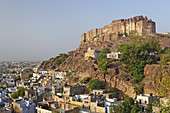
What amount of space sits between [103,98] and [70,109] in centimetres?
470

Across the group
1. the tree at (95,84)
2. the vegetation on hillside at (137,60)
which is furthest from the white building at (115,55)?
the tree at (95,84)

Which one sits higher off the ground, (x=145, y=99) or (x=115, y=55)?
(x=115, y=55)

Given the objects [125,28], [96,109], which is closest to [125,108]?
[96,109]

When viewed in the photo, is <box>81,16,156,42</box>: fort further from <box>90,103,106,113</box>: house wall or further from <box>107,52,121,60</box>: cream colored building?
<box>90,103,106,113</box>: house wall

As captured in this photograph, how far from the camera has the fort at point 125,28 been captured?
178ft

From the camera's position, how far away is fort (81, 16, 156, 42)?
178ft

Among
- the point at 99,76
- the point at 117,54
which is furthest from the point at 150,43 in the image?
the point at 99,76

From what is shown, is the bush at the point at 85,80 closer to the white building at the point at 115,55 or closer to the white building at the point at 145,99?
the white building at the point at 115,55

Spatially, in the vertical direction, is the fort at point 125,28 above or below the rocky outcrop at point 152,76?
above

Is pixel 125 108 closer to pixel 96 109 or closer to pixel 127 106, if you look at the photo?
pixel 127 106

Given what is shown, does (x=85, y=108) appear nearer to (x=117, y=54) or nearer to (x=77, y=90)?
(x=77, y=90)

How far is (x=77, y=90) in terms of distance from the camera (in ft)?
92.6

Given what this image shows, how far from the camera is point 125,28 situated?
60719mm

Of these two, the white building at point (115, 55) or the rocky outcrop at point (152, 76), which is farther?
the white building at point (115, 55)
